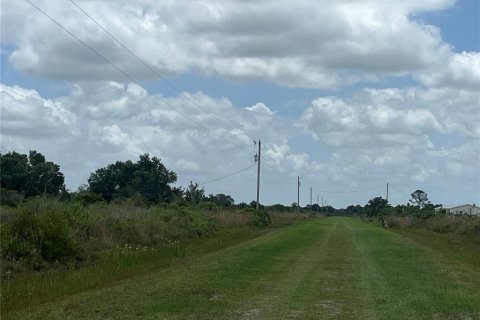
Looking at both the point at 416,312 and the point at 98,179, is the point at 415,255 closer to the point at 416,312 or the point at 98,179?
the point at 416,312

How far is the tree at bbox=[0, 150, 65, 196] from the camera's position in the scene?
43.7 m

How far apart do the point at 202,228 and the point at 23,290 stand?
26583 millimetres

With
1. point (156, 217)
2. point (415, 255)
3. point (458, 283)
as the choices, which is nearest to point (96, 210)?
point (156, 217)

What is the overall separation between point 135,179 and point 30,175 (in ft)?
138

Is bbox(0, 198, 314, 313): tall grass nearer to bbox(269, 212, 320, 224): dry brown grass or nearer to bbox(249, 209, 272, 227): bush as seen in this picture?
bbox(249, 209, 272, 227): bush

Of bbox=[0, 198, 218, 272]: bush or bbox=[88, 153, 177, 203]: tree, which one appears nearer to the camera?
bbox=[0, 198, 218, 272]: bush

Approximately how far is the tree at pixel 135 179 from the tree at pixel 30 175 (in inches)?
1199

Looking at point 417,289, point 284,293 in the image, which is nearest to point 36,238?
point 284,293

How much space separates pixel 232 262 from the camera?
21.4 metres

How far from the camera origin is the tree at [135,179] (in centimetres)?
9169

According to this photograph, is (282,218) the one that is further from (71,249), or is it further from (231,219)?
(71,249)

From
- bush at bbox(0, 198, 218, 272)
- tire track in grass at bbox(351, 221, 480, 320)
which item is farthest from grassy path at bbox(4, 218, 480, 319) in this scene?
bush at bbox(0, 198, 218, 272)

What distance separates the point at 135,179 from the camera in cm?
9231

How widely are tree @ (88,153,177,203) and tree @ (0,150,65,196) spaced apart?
3046 cm
